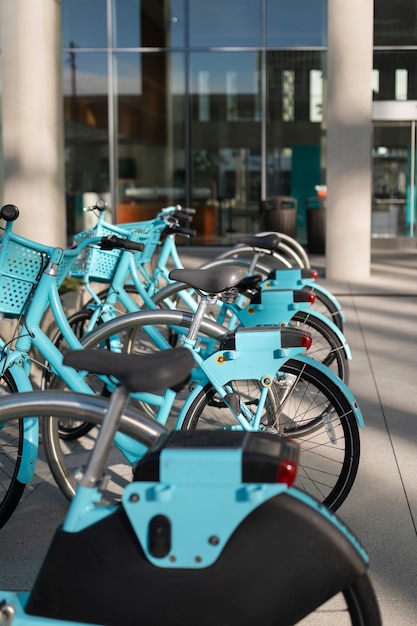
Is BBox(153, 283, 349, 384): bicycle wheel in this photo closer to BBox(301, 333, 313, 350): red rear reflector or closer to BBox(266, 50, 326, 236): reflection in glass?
BBox(301, 333, 313, 350): red rear reflector

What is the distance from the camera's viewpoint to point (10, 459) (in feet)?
11.7

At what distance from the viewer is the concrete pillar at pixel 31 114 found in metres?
9.59

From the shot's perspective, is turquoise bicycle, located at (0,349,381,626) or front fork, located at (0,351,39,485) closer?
turquoise bicycle, located at (0,349,381,626)

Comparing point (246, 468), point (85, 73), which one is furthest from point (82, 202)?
point (246, 468)

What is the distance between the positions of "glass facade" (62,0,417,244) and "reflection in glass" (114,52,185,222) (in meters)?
0.02

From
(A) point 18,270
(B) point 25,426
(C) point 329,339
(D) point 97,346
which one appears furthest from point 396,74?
(B) point 25,426

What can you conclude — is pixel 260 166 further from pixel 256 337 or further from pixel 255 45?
pixel 256 337

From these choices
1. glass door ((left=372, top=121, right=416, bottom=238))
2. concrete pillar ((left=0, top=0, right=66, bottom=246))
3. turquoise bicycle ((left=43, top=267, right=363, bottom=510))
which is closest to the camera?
turquoise bicycle ((left=43, top=267, right=363, bottom=510))

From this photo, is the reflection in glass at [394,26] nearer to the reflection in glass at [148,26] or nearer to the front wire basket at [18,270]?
the reflection in glass at [148,26]

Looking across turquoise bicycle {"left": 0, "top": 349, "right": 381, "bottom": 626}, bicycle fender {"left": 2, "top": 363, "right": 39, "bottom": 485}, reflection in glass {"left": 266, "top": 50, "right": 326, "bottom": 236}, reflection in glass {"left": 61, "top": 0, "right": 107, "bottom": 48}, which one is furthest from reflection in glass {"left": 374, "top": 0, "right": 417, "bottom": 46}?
turquoise bicycle {"left": 0, "top": 349, "right": 381, "bottom": 626}

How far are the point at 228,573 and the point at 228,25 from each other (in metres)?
16.0

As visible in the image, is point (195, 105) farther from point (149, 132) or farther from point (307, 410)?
point (307, 410)

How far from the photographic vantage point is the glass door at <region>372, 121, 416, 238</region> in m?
16.3

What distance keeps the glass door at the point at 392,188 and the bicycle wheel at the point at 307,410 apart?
42.7ft
